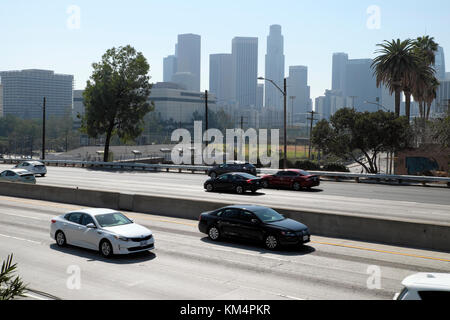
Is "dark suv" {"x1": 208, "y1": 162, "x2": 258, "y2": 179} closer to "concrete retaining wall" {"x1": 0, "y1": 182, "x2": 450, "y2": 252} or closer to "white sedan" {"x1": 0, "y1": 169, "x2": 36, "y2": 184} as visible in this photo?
"white sedan" {"x1": 0, "y1": 169, "x2": 36, "y2": 184}

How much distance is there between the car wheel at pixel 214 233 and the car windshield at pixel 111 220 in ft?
9.79

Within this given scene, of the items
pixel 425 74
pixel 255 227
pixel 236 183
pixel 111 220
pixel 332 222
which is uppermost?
pixel 425 74

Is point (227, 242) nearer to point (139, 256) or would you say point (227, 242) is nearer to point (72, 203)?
point (139, 256)

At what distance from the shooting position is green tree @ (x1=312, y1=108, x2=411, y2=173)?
146ft

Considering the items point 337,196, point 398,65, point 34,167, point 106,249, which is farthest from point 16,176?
point 398,65

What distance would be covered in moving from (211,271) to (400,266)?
5270mm

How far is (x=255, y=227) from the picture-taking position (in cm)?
1606

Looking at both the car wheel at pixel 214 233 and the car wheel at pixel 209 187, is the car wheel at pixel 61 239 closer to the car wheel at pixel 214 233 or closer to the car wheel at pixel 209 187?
the car wheel at pixel 214 233

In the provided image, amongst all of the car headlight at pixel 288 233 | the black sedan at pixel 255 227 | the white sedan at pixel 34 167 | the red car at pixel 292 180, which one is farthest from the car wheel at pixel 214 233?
the white sedan at pixel 34 167

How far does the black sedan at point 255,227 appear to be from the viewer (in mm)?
15508

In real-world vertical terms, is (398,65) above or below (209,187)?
above

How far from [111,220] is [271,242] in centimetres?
515
